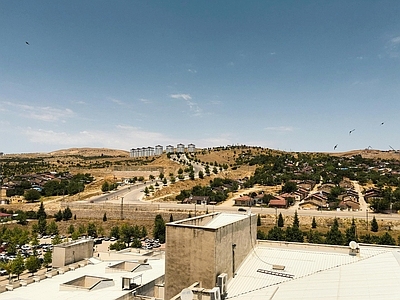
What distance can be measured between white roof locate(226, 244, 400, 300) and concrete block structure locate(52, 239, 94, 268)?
570 inches

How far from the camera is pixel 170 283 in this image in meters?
13.7

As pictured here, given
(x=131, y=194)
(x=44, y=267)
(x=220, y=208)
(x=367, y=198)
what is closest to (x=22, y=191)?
(x=131, y=194)

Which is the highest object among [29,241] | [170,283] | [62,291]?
[170,283]

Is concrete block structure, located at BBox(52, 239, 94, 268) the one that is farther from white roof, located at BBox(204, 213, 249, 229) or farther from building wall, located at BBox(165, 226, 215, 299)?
building wall, located at BBox(165, 226, 215, 299)

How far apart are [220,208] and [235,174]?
46.0m

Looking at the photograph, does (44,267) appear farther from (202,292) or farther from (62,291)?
(202,292)

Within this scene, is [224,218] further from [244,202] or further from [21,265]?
[244,202]

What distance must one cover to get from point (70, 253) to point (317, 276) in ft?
63.5

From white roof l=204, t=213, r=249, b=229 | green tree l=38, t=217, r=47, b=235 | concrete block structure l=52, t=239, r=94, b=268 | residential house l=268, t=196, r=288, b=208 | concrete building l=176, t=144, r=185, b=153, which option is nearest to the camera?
white roof l=204, t=213, r=249, b=229

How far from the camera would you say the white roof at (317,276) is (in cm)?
1051

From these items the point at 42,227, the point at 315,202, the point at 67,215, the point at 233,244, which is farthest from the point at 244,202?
the point at 233,244

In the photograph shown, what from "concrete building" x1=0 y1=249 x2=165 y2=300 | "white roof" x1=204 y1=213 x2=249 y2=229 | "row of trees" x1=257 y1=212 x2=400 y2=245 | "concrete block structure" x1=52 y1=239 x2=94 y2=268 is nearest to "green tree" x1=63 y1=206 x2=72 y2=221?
"row of trees" x1=257 y1=212 x2=400 y2=245

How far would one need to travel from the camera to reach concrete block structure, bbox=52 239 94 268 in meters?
25.3

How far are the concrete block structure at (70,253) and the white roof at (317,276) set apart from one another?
47.5 ft
